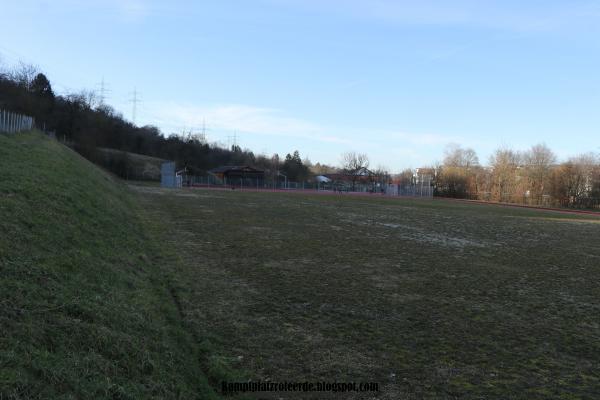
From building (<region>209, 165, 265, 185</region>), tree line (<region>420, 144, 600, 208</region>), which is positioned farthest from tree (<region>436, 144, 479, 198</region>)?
building (<region>209, 165, 265, 185</region>)

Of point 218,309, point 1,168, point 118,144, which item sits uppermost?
point 118,144

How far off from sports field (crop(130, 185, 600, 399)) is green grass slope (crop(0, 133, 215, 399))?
0.62 metres

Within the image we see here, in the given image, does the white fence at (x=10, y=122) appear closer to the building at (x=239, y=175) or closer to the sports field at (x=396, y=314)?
the sports field at (x=396, y=314)

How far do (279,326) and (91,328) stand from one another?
303 centimetres

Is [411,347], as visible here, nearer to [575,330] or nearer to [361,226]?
[575,330]

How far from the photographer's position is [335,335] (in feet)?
21.5

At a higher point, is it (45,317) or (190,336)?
(45,317)

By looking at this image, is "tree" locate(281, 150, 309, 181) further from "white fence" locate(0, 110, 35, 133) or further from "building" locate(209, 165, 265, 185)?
"white fence" locate(0, 110, 35, 133)

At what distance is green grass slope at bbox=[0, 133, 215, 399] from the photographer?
3.53 metres

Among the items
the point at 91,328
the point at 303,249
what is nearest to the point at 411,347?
the point at 91,328

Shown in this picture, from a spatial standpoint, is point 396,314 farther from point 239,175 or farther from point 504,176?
point 239,175

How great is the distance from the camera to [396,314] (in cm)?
771

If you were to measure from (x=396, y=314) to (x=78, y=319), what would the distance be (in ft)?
17.2

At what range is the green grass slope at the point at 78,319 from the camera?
3.53 meters
